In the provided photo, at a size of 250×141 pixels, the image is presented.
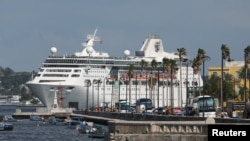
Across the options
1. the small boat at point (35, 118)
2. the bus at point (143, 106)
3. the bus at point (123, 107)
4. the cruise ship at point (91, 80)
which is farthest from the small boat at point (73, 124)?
the cruise ship at point (91, 80)

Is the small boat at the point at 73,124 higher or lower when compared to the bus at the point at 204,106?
lower

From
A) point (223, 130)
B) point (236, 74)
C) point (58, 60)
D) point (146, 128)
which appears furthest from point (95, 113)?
point (223, 130)

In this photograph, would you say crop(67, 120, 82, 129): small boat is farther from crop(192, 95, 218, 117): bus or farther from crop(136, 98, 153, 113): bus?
crop(192, 95, 218, 117): bus

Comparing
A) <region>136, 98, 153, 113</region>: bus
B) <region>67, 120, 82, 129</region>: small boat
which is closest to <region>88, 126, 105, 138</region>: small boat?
<region>67, 120, 82, 129</region>: small boat

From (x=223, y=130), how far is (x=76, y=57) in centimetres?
15731

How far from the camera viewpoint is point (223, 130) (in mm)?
38281

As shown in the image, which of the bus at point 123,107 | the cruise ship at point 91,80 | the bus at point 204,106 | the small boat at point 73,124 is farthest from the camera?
the cruise ship at point 91,80

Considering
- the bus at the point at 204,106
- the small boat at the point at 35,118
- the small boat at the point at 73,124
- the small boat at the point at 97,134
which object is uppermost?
the bus at the point at 204,106

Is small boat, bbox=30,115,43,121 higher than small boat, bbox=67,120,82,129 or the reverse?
higher

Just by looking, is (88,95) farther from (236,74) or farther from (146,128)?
(146,128)

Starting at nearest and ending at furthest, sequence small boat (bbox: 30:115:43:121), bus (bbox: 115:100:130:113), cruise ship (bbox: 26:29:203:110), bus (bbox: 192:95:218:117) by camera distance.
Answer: bus (bbox: 192:95:218:117) < bus (bbox: 115:100:130:113) < small boat (bbox: 30:115:43:121) < cruise ship (bbox: 26:29:203:110)

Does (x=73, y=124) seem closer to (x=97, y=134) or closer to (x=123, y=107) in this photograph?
(x=123, y=107)

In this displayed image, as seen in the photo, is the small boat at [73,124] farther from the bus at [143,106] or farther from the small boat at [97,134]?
the small boat at [97,134]

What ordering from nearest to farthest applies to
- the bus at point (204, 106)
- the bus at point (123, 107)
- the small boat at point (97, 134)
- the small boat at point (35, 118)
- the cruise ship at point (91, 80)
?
the bus at point (204, 106), the small boat at point (97, 134), the bus at point (123, 107), the small boat at point (35, 118), the cruise ship at point (91, 80)
